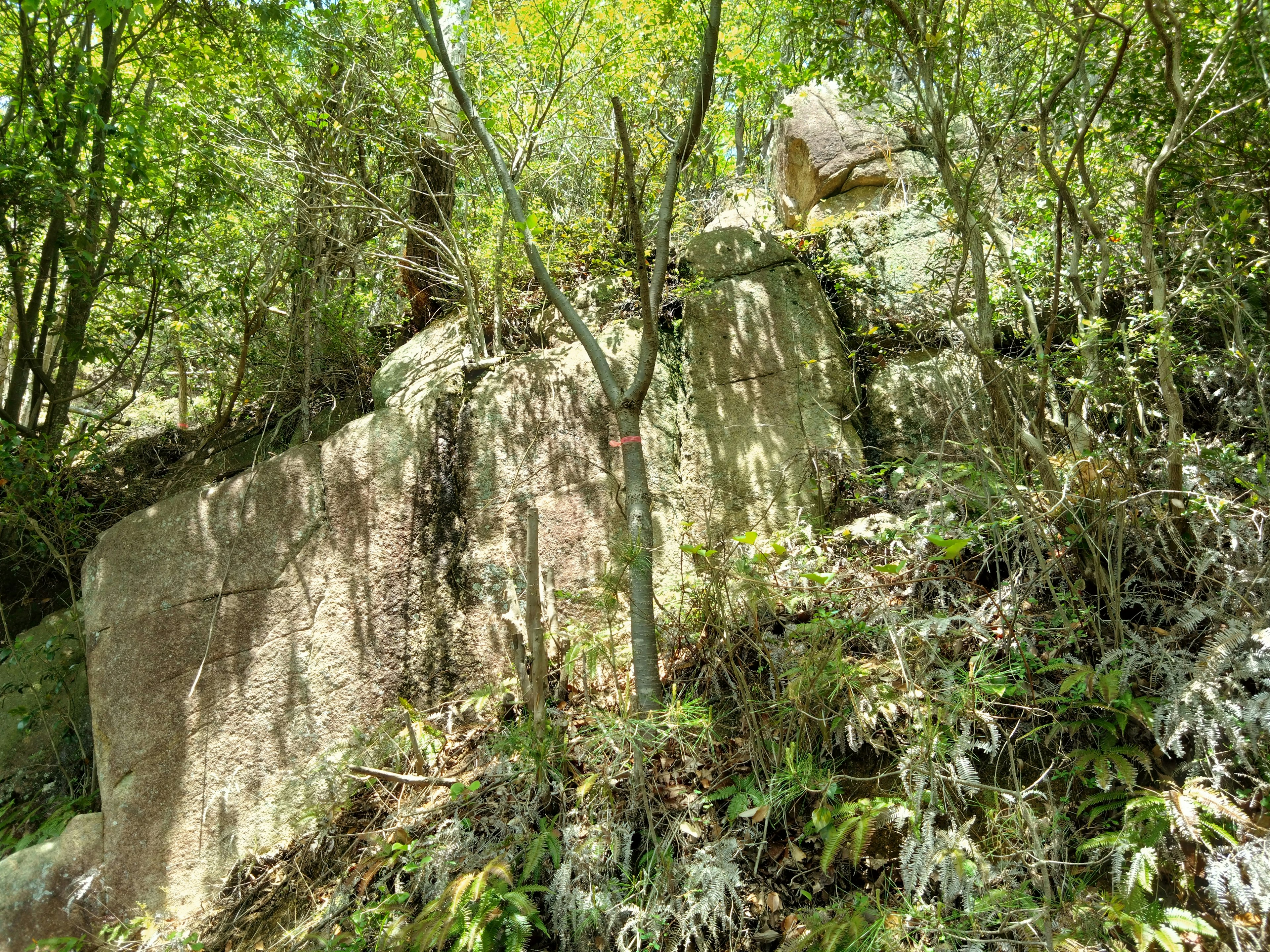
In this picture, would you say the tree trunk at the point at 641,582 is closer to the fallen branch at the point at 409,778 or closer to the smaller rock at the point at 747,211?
the fallen branch at the point at 409,778

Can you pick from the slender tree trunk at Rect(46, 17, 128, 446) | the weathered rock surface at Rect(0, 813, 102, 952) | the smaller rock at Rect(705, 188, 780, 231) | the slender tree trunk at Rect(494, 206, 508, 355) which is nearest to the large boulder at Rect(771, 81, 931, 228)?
the smaller rock at Rect(705, 188, 780, 231)

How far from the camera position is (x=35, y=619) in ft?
21.1

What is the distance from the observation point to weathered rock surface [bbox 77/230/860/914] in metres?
4.53

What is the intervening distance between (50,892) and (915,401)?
6.55 metres

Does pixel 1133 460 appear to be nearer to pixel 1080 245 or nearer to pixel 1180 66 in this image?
pixel 1080 245

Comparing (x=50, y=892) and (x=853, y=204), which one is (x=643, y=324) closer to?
(x=50, y=892)

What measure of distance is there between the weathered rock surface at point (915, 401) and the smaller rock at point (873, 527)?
0.73 m

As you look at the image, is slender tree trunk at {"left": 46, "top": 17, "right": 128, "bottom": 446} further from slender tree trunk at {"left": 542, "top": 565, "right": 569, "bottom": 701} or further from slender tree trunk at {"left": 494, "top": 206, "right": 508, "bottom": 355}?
slender tree trunk at {"left": 542, "top": 565, "right": 569, "bottom": 701}

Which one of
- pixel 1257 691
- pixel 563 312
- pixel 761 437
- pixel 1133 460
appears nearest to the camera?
pixel 1257 691

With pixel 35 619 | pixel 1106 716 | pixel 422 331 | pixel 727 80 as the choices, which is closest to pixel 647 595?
pixel 1106 716

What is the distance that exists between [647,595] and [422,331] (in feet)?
12.3

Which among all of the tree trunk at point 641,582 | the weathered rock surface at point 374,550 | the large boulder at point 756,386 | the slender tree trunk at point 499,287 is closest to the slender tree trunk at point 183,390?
the weathered rock surface at point 374,550

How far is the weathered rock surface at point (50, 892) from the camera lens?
14.0ft

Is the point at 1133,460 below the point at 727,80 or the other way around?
below
